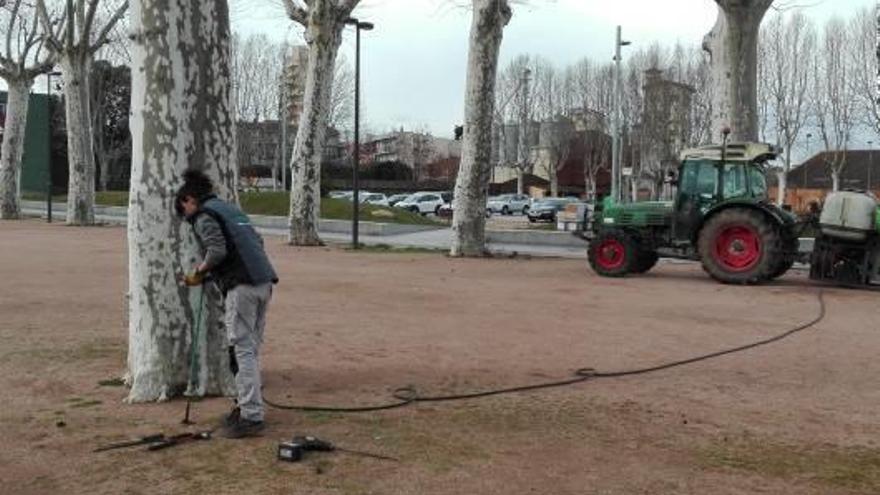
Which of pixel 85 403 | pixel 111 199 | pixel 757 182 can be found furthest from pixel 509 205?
pixel 85 403

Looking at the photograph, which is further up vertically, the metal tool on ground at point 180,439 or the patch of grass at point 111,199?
the patch of grass at point 111,199

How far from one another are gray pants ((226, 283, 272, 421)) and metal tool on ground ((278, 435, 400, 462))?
0.44 meters

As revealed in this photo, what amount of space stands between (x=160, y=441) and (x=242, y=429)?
0.53m

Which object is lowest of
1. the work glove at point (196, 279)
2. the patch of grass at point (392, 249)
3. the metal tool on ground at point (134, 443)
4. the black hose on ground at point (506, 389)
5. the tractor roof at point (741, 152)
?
the metal tool on ground at point (134, 443)

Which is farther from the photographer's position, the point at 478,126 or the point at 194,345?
the point at 478,126

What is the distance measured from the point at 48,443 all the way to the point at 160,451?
0.82 m

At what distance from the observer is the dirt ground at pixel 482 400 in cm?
578

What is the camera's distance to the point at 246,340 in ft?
21.8

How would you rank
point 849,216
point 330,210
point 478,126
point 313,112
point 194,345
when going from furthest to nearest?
1. point 330,210
2. point 313,112
3. point 478,126
4. point 849,216
5. point 194,345

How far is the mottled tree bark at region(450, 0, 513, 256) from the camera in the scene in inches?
917

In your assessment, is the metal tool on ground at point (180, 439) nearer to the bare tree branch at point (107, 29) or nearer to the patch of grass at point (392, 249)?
the patch of grass at point (392, 249)

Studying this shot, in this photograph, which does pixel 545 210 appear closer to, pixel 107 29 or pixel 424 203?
pixel 424 203

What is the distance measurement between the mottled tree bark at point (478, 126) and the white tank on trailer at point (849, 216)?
8.64 meters

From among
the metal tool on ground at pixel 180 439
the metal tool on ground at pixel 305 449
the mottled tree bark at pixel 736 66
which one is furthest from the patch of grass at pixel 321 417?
the mottled tree bark at pixel 736 66
